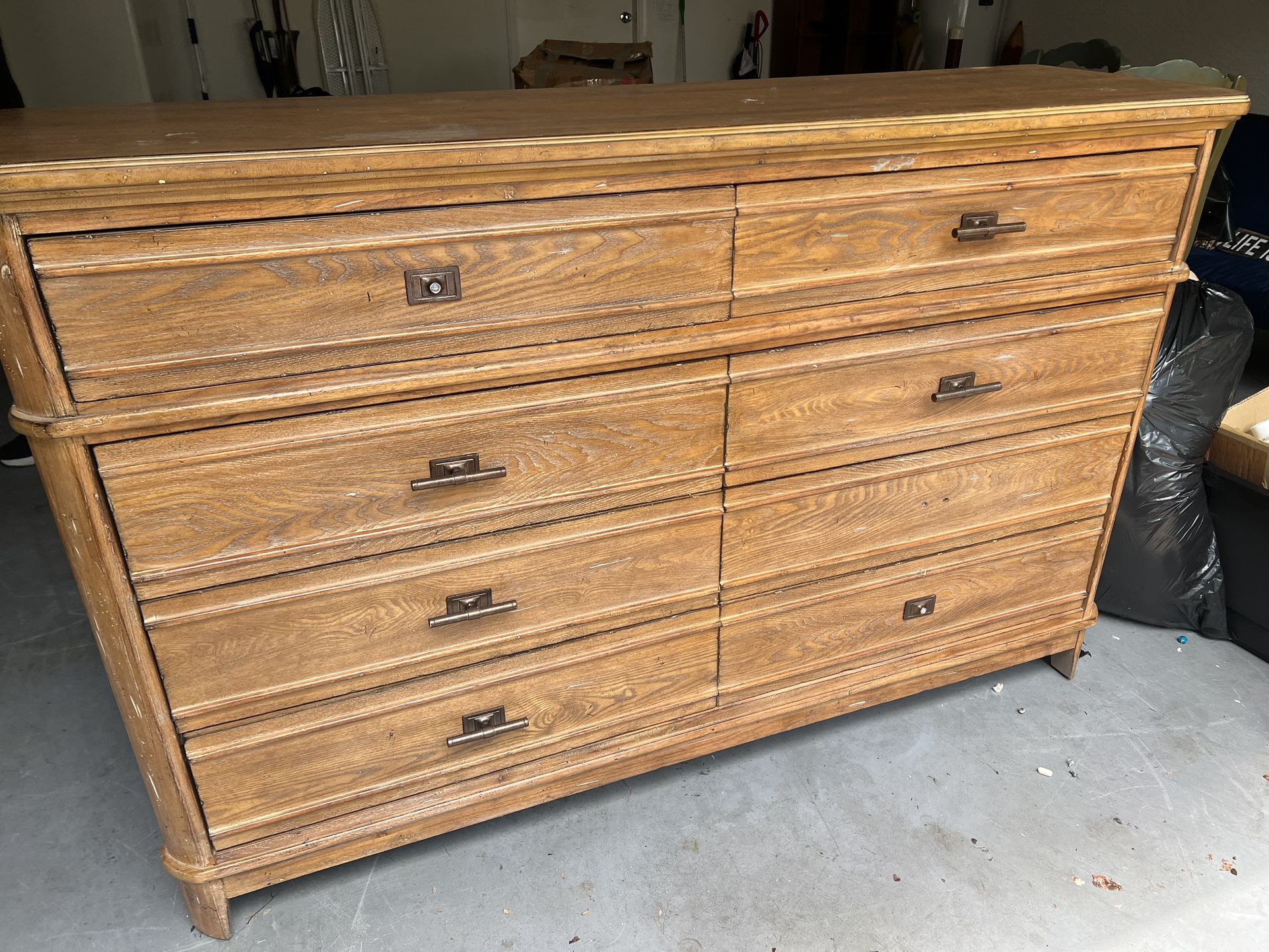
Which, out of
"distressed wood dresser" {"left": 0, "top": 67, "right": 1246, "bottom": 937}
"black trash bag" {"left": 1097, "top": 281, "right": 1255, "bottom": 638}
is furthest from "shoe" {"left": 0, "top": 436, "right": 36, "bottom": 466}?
"black trash bag" {"left": 1097, "top": 281, "right": 1255, "bottom": 638}

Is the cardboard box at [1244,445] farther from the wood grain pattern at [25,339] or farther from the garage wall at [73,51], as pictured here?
the garage wall at [73,51]

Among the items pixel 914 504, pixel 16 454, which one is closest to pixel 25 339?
pixel 914 504

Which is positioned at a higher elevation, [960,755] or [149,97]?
[149,97]

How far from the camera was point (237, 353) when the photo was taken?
122 cm

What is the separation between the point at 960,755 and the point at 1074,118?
1.29 m

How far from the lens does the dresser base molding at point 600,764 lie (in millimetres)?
1567

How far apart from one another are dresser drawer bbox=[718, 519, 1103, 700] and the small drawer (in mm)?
93

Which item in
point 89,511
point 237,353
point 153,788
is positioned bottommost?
point 153,788

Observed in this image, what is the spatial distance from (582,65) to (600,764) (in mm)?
3794

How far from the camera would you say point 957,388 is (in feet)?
5.57

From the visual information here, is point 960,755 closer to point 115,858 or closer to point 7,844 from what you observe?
point 115,858

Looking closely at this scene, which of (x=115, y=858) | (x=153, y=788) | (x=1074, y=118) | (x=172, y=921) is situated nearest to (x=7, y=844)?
(x=115, y=858)

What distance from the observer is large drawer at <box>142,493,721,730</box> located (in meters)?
1.38

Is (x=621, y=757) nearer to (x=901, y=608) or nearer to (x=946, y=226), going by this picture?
(x=901, y=608)
